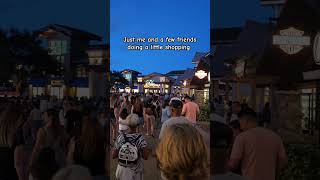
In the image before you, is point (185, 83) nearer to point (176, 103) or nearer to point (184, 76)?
point (184, 76)

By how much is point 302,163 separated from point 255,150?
502 millimetres

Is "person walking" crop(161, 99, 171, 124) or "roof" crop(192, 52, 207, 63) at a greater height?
"roof" crop(192, 52, 207, 63)

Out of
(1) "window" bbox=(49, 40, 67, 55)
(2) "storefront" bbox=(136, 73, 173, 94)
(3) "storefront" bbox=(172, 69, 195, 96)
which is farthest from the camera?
(1) "window" bbox=(49, 40, 67, 55)

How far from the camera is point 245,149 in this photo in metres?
4.09

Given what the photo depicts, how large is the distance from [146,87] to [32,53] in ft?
3.20

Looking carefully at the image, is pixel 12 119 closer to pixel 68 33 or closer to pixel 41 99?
pixel 41 99

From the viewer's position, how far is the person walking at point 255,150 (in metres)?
4.09

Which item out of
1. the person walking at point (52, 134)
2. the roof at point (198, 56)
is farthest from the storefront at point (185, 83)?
the person walking at point (52, 134)

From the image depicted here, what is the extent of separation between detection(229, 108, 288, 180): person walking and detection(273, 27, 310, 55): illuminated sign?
1.82 ft

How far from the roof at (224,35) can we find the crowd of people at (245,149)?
1.60ft

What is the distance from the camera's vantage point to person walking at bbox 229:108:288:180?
409 centimetres

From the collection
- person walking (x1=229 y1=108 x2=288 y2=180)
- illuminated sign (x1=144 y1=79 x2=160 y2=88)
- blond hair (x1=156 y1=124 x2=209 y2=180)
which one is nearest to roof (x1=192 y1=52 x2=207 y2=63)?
illuminated sign (x1=144 y1=79 x2=160 y2=88)

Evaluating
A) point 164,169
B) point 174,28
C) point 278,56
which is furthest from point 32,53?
point 164,169

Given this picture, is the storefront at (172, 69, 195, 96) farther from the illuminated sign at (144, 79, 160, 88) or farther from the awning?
the awning
